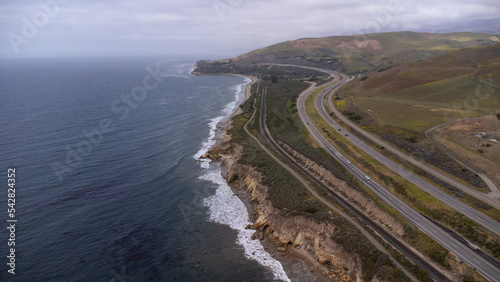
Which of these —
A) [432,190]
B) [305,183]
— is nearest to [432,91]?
[432,190]

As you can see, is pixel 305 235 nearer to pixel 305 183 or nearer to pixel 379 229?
pixel 379 229

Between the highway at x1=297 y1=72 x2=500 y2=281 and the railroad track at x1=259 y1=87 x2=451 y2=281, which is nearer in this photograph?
the highway at x1=297 y1=72 x2=500 y2=281

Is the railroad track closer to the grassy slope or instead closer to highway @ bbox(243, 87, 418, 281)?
highway @ bbox(243, 87, 418, 281)

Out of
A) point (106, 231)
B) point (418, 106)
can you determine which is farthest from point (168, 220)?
point (418, 106)

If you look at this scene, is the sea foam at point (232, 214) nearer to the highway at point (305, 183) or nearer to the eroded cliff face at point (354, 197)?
the highway at point (305, 183)

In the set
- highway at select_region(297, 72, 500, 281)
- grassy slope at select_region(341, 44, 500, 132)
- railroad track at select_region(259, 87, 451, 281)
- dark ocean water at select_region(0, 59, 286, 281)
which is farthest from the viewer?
grassy slope at select_region(341, 44, 500, 132)

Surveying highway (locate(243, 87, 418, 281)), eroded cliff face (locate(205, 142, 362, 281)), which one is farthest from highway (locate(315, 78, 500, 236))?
eroded cliff face (locate(205, 142, 362, 281))

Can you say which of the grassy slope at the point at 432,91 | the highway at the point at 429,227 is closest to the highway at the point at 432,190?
the highway at the point at 429,227

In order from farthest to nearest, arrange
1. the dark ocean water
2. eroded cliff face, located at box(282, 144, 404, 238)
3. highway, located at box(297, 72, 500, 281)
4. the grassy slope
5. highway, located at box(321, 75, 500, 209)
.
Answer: the grassy slope < highway, located at box(321, 75, 500, 209) < eroded cliff face, located at box(282, 144, 404, 238) < the dark ocean water < highway, located at box(297, 72, 500, 281)
